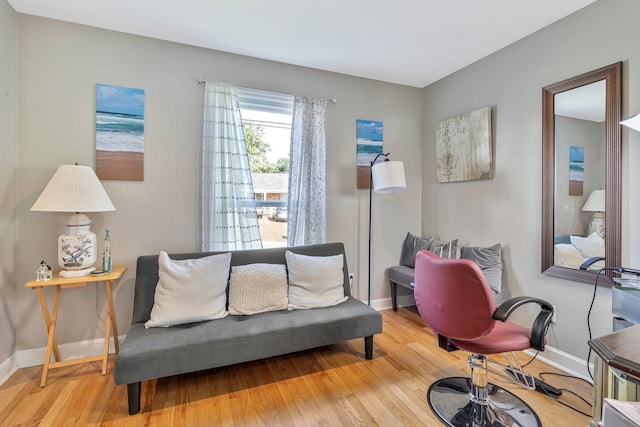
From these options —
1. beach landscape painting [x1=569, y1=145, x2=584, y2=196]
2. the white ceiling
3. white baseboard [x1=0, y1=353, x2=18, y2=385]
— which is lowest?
white baseboard [x1=0, y1=353, x2=18, y2=385]

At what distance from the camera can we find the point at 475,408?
1.64 m

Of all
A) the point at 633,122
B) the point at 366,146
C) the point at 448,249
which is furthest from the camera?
the point at 366,146

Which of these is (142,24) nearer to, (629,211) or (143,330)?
(143,330)

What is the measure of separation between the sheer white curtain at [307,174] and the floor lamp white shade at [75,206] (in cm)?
149

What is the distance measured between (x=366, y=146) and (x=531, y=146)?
4.85 ft

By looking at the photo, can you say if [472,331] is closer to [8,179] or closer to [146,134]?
[146,134]

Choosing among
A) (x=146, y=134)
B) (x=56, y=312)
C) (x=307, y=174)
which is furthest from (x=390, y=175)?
(x=56, y=312)

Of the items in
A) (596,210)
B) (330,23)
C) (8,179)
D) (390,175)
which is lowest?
(596,210)

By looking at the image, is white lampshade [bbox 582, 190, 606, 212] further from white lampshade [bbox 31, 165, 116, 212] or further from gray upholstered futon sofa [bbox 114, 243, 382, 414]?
white lampshade [bbox 31, 165, 116, 212]

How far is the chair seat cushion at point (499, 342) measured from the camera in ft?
4.83

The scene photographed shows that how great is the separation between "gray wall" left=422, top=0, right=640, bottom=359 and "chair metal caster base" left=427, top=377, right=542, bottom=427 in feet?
2.50

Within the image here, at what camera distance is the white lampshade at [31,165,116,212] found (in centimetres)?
183

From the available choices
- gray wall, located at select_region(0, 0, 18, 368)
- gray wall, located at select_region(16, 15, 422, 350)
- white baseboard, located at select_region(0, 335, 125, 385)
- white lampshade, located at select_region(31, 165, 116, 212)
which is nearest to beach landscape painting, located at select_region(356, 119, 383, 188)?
gray wall, located at select_region(16, 15, 422, 350)

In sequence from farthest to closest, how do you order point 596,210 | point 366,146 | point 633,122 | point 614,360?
point 366,146, point 596,210, point 633,122, point 614,360
